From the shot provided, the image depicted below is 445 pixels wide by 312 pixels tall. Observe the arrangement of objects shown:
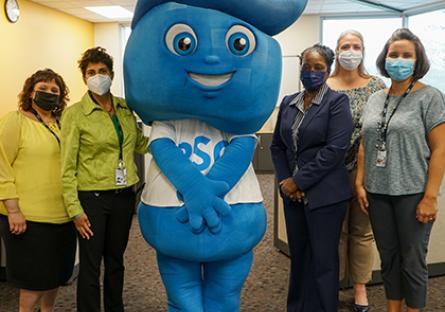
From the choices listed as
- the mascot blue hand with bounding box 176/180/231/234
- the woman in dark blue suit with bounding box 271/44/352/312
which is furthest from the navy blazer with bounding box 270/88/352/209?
the mascot blue hand with bounding box 176/180/231/234

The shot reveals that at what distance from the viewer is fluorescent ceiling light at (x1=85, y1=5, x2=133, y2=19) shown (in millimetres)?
7991

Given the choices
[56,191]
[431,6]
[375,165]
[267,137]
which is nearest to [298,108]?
[375,165]

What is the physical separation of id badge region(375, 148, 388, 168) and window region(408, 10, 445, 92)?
6409 millimetres

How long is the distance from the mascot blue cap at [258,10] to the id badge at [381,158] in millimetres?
711

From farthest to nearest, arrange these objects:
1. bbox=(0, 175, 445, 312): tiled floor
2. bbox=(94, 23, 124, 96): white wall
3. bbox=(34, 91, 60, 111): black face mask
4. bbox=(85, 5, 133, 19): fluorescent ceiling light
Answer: bbox=(94, 23, 124, 96): white wall → bbox=(85, 5, 133, 19): fluorescent ceiling light → bbox=(0, 175, 445, 312): tiled floor → bbox=(34, 91, 60, 111): black face mask

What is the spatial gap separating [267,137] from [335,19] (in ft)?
8.71

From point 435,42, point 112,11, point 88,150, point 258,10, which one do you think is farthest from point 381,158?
point 112,11

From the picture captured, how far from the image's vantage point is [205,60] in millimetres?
1628

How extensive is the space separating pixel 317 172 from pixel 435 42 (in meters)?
A: 7.06

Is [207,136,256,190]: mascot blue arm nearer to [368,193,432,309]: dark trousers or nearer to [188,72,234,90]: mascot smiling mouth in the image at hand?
[188,72,234,90]: mascot smiling mouth

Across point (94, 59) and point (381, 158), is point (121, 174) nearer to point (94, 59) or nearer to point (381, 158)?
point (94, 59)

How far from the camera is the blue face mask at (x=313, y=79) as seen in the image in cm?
208

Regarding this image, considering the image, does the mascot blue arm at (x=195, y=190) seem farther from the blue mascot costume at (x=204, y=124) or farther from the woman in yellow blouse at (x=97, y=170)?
the woman in yellow blouse at (x=97, y=170)

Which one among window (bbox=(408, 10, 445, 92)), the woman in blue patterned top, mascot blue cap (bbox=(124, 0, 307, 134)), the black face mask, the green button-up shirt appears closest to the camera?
mascot blue cap (bbox=(124, 0, 307, 134))
